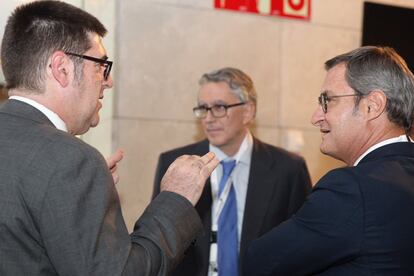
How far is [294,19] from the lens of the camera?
4867mm

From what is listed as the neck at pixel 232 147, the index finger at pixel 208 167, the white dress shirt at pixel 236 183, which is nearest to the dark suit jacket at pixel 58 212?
the index finger at pixel 208 167

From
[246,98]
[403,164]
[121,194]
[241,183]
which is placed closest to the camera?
[403,164]

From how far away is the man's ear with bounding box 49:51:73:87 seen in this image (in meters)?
1.96

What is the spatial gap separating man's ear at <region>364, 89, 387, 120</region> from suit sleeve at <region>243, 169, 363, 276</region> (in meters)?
0.28

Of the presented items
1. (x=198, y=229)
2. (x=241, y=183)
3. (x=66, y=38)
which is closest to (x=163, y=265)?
(x=198, y=229)

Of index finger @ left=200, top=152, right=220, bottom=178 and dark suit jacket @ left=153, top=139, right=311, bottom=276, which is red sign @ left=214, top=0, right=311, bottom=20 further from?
index finger @ left=200, top=152, right=220, bottom=178

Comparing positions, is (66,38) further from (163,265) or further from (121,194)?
(121,194)

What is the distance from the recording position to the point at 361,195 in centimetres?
211

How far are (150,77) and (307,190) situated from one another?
1232 millimetres

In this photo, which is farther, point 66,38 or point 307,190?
point 307,190

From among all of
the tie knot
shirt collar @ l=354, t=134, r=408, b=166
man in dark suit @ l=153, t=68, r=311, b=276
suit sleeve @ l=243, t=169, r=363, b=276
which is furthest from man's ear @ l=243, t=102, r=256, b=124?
suit sleeve @ l=243, t=169, r=363, b=276

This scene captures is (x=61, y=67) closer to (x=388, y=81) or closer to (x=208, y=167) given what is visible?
(x=208, y=167)

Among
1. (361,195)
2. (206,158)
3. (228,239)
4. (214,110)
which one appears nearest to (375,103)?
(361,195)

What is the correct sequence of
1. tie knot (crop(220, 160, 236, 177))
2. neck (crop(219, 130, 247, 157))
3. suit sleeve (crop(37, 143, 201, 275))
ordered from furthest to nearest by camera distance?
neck (crop(219, 130, 247, 157))
tie knot (crop(220, 160, 236, 177))
suit sleeve (crop(37, 143, 201, 275))
